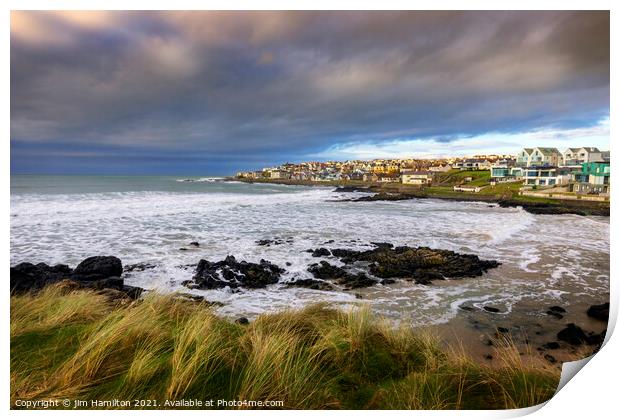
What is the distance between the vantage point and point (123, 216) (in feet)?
34.2

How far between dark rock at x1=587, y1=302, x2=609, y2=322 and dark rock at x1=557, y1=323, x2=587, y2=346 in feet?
1.97

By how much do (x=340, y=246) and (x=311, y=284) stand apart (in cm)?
241

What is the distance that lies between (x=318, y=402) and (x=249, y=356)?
1.81ft

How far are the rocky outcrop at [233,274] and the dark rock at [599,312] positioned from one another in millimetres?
4465

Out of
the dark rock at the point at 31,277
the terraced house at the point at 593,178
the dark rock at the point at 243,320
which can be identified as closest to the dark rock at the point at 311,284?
the dark rock at the point at 243,320

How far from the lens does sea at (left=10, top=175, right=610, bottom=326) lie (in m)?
4.10

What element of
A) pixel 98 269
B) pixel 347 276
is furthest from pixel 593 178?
pixel 98 269

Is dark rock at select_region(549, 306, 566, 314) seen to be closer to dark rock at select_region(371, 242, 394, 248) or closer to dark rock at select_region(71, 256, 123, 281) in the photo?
dark rock at select_region(371, 242, 394, 248)

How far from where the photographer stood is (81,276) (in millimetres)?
4477

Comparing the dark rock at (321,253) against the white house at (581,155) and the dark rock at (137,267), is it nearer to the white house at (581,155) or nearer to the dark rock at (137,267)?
the dark rock at (137,267)

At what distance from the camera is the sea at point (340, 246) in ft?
13.4

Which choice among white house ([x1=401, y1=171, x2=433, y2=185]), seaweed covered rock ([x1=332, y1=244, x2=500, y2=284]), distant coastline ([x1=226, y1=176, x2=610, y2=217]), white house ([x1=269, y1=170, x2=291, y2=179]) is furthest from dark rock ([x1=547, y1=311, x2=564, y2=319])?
white house ([x1=269, y1=170, x2=291, y2=179])
